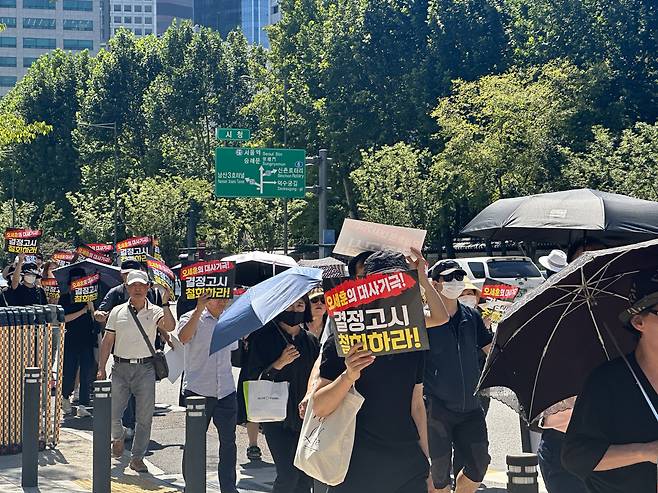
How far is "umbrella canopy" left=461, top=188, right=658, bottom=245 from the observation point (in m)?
8.83

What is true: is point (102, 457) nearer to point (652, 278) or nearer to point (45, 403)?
point (45, 403)

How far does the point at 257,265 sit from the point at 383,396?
9168 mm

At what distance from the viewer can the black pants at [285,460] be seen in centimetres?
718

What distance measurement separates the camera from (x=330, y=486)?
5.07m

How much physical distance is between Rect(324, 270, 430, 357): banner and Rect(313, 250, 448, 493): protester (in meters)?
0.32

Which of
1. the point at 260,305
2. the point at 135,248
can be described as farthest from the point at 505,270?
the point at 260,305

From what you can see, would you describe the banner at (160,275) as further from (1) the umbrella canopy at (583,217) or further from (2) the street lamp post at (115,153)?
(2) the street lamp post at (115,153)

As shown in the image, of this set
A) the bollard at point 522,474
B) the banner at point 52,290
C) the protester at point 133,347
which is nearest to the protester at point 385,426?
the bollard at point 522,474

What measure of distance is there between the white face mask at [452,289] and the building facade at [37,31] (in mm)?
150007

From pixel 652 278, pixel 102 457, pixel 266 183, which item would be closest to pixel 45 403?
pixel 102 457

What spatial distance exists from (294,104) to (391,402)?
45.5m

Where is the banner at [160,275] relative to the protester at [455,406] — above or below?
above

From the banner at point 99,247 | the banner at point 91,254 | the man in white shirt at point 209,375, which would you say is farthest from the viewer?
the banner at point 99,247

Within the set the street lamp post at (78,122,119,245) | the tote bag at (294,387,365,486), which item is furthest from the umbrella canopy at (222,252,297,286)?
the street lamp post at (78,122,119,245)
